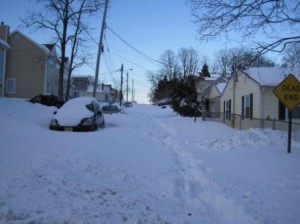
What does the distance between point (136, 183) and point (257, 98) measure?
16.3 m

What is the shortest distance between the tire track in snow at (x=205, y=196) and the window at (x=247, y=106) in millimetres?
14014

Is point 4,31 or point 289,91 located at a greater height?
point 4,31

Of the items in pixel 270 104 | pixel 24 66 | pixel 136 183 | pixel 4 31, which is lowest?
pixel 136 183

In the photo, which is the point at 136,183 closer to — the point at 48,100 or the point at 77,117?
the point at 77,117

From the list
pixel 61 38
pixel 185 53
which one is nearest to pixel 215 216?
pixel 61 38

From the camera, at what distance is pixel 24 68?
45.5 meters

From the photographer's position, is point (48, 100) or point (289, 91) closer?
point (289, 91)

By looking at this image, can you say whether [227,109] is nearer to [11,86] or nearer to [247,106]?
[247,106]

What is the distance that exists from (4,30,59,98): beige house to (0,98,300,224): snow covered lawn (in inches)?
1306

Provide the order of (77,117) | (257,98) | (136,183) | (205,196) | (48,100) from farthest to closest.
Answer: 1. (48,100)
2. (257,98)
3. (77,117)
4. (136,183)
5. (205,196)

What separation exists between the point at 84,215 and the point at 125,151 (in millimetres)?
6405

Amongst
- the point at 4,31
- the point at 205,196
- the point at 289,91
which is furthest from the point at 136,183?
the point at 4,31

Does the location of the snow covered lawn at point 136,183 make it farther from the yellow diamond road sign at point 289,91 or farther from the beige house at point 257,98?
the beige house at point 257,98

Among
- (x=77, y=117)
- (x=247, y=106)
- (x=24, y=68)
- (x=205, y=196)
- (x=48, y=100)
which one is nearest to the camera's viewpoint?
(x=205, y=196)
